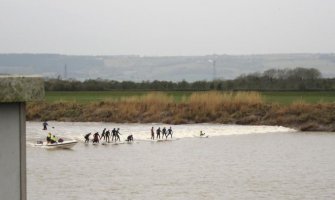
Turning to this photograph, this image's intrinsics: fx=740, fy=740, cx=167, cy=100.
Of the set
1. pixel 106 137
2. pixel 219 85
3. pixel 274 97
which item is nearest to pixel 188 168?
pixel 106 137

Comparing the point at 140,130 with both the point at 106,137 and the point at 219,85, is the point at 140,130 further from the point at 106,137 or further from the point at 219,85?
the point at 219,85

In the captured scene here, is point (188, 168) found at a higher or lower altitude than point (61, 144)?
lower

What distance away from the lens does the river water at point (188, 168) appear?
26906 mm

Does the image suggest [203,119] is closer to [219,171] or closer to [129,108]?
[129,108]

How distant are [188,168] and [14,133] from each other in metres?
31.4

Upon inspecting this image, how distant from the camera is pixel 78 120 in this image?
6519cm

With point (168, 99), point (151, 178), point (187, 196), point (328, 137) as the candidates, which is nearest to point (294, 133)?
point (328, 137)

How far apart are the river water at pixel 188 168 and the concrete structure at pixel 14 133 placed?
2148cm

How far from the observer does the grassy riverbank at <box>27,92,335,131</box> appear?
2329 inches

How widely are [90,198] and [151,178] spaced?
Result: 6391 mm

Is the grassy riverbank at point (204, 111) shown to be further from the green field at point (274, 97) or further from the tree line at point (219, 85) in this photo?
the tree line at point (219, 85)

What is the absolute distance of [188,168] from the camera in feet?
114

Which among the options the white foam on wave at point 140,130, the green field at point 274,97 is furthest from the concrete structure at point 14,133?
the green field at point 274,97

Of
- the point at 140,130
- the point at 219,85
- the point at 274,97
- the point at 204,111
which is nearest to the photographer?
the point at 140,130
